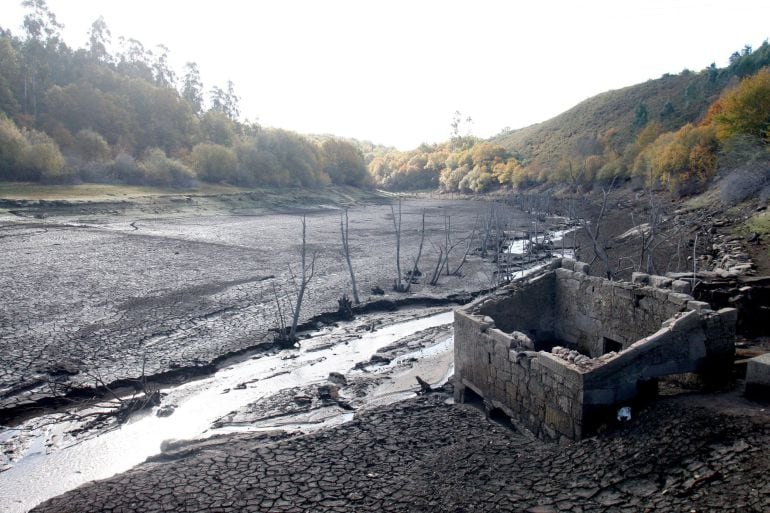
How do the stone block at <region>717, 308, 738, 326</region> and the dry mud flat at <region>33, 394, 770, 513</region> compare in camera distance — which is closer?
the dry mud flat at <region>33, 394, 770, 513</region>

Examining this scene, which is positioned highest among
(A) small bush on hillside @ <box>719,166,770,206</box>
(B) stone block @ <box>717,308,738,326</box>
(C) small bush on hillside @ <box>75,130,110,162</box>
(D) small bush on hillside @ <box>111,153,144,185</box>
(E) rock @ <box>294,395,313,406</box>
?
(C) small bush on hillside @ <box>75,130,110,162</box>

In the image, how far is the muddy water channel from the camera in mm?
10953

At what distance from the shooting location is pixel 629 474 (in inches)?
299

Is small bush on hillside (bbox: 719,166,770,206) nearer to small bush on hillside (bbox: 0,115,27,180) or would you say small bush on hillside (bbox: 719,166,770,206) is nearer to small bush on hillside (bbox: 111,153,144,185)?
small bush on hillside (bbox: 111,153,144,185)

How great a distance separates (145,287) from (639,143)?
7083 centimetres

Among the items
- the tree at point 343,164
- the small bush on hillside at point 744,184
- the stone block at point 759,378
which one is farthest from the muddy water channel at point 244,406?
the tree at point 343,164

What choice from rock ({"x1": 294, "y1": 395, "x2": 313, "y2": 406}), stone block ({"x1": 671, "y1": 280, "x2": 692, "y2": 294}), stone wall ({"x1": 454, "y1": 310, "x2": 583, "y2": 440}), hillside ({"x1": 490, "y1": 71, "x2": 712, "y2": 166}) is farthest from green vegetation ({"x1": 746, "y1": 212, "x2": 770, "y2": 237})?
hillside ({"x1": 490, "y1": 71, "x2": 712, "y2": 166})

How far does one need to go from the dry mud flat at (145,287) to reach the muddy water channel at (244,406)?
4.43 feet

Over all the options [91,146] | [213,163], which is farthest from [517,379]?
[213,163]

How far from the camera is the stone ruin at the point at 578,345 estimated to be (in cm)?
890

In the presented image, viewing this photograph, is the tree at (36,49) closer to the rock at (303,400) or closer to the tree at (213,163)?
the tree at (213,163)

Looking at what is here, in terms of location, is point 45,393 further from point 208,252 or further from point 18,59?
point 18,59

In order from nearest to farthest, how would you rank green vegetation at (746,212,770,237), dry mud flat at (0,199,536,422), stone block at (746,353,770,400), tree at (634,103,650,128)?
stone block at (746,353,770,400)
dry mud flat at (0,199,536,422)
green vegetation at (746,212,770,237)
tree at (634,103,650,128)

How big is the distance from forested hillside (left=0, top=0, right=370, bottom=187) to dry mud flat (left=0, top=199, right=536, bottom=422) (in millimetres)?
15267
